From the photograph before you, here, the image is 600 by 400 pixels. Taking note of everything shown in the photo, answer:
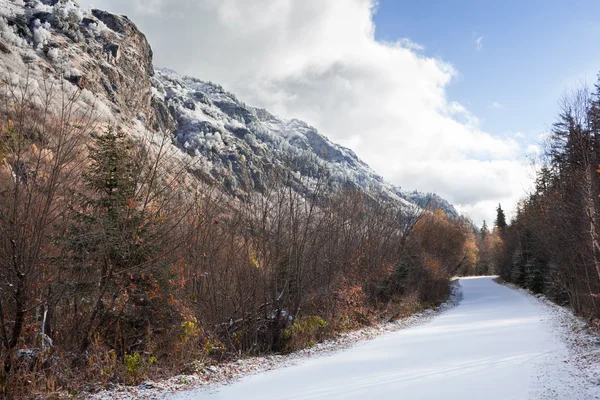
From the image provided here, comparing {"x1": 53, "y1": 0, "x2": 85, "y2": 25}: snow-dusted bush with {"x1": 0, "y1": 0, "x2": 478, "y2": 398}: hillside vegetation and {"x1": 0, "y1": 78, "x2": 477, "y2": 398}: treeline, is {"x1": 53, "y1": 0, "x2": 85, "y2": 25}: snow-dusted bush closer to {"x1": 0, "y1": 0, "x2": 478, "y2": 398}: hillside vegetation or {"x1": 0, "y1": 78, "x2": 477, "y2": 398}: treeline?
{"x1": 0, "y1": 0, "x2": 478, "y2": 398}: hillside vegetation

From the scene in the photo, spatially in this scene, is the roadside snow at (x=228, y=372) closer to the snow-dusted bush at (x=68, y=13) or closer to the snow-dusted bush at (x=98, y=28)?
the snow-dusted bush at (x=68, y=13)

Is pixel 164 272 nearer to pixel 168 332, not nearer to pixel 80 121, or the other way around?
pixel 168 332

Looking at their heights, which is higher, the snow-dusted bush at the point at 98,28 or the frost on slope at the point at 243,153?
the snow-dusted bush at the point at 98,28

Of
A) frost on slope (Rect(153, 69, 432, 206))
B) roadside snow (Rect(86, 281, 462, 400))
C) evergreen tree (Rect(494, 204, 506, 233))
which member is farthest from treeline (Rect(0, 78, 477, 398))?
evergreen tree (Rect(494, 204, 506, 233))

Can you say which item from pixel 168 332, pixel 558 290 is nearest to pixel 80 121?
pixel 168 332

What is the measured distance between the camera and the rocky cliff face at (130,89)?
19.3 ft

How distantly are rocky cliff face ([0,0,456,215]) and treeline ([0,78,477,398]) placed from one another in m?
0.43

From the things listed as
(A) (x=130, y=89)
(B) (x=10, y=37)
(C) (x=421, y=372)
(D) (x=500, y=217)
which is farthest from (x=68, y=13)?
(C) (x=421, y=372)

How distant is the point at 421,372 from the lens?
693 centimetres

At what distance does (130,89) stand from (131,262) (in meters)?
3.44

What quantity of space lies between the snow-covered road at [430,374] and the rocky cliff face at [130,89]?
4549 millimetres

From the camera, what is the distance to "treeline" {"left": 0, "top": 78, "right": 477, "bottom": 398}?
4.84m

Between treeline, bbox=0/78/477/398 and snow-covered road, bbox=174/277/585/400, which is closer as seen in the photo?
treeline, bbox=0/78/477/398

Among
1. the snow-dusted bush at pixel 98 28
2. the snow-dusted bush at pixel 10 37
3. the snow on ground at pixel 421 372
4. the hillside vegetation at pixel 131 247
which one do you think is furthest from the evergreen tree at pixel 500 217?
the snow-dusted bush at pixel 98 28
